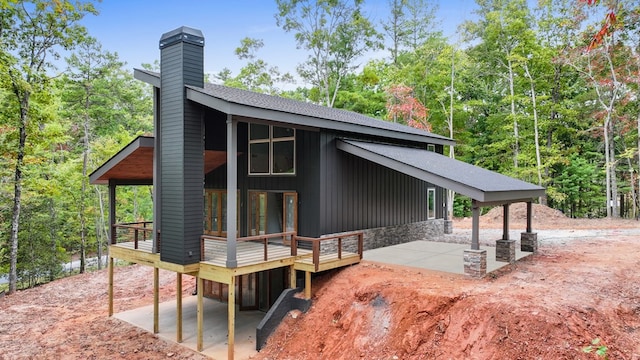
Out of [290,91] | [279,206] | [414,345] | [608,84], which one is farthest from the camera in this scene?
[290,91]

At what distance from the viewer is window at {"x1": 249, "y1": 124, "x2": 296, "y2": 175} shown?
9604 millimetres

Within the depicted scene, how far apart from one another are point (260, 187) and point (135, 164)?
337 centimetres

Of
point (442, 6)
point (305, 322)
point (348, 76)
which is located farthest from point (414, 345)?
point (442, 6)

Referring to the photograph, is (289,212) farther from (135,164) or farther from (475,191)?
(475,191)

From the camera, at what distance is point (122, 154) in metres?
9.34

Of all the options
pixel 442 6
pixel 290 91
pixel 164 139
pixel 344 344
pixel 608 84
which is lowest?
pixel 344 344

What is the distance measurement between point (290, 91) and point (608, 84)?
1922 cm

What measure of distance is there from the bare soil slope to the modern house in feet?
2.55

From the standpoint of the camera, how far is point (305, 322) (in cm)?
780

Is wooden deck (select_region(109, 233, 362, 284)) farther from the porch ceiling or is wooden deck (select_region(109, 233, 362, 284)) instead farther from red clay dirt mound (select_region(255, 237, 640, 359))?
the porch ceiling

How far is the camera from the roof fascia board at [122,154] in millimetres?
8625

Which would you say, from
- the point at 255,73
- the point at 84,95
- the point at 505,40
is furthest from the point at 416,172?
the point at 84,95

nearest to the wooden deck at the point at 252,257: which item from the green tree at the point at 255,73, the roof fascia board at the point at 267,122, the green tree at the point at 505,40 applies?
the roof fascia board at the point at 267,122

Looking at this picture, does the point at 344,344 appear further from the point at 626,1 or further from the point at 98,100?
the point at 98,100
